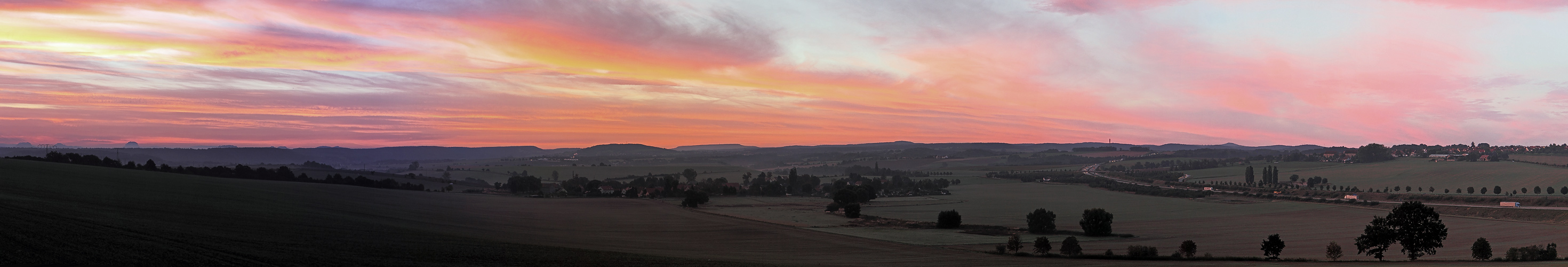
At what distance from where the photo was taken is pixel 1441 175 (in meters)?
148

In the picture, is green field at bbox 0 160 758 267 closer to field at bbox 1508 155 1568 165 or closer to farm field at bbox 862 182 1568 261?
farm field at bbox 862 182 1568 261

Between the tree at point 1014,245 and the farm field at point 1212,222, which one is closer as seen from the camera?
the tree at point 1014,245

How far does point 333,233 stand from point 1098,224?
59777 mm

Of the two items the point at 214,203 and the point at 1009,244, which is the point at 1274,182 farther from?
the point at 214,203

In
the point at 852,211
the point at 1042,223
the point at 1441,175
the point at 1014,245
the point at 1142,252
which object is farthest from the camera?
the point at 1441,175

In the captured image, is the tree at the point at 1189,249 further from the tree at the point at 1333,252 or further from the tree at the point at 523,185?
the tree at the point at 523,185

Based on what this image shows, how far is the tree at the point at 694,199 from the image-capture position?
11019cm

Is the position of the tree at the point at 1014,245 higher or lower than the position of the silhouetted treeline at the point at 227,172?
lower

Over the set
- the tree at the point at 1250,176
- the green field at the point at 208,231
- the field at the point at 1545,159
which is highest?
the field at the point at 1545,159

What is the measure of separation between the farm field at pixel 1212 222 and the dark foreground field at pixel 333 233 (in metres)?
16.3

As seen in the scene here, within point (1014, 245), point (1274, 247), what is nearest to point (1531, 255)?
point (1274, 247)

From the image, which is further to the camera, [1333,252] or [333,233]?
[1333,252]

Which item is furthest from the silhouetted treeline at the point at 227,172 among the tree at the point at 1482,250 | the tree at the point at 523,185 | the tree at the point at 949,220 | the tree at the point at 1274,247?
the tree at the point at 1482,250

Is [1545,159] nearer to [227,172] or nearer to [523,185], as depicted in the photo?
[523,185]
